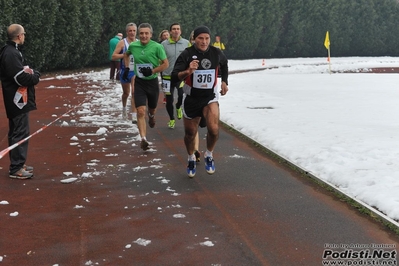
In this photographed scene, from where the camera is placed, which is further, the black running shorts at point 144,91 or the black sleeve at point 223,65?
the black running shorts at point 144,91

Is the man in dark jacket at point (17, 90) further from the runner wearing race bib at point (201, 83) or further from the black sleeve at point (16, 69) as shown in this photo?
the runner wearing race bib at point (201, 83)

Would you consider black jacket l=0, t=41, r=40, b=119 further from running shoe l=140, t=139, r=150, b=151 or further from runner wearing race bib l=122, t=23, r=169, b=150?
runner wearing race bib l=122, t=23, r=169, b=150

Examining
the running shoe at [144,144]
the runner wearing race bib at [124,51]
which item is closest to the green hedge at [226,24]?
the runner wearing race bib at [124,51]

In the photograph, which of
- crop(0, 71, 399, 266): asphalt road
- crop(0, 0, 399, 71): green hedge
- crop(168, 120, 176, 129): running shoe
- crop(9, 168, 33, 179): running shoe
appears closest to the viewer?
crop(0, 71, 399, 266): asphalt road

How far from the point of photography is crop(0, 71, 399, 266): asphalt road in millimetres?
5004

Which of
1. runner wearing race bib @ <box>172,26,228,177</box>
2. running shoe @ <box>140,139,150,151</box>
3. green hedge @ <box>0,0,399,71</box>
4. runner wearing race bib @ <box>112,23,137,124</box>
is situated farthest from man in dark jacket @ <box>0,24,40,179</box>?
green hedge @ <box>0,0,399,71</box>

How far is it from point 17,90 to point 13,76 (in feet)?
0.73

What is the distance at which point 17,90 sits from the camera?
24.6 ft

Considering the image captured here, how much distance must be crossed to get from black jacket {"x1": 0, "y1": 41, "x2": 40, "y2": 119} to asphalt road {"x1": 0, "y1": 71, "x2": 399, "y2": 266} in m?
0.96

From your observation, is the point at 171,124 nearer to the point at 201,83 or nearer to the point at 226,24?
the point at 201,83

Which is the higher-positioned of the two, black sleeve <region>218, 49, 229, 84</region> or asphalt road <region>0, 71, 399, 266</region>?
black sleeve <region>218, 49, 229, 84</region>

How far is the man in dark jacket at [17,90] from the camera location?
290 inches

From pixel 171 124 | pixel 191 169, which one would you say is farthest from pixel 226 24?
pixel 191 169

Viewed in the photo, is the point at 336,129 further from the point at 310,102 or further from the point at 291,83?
the point at 291,83
